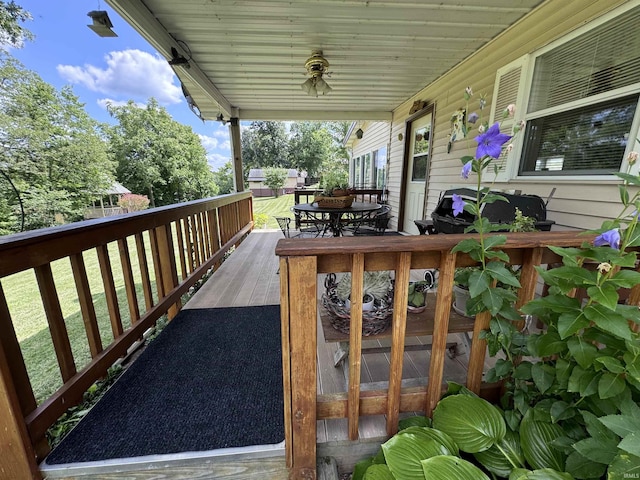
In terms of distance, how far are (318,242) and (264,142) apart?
27.4 metres

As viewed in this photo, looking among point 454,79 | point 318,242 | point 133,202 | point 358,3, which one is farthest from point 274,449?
point 133,202

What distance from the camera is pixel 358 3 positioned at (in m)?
2.33

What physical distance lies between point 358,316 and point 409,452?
476 mm

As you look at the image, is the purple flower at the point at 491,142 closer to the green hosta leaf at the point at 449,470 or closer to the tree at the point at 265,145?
the green hosta leaf at the point at 449,470

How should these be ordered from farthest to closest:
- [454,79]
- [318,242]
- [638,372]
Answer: [454,79], [318,242], [638,372]

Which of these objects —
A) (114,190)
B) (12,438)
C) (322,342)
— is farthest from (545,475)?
(114,190)

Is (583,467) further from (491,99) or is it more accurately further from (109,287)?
(491,99)

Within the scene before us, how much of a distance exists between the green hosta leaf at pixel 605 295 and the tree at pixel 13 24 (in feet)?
50.6

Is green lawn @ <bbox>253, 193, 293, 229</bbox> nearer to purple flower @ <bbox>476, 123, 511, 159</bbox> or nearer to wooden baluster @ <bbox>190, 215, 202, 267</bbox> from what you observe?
wooden baluster @ <bbox>190, 215, 202, 267</bbox>

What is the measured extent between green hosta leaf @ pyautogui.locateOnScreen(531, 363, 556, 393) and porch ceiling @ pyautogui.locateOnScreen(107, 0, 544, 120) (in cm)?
283

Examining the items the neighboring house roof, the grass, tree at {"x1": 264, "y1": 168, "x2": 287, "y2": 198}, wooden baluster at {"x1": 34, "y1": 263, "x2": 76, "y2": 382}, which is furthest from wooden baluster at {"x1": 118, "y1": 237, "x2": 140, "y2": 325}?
tree at {"x1": 264, "y1": 168, "x2": 287, "y2": 198}

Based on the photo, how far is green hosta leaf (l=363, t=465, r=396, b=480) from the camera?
0.98 metres

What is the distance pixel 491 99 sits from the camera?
306 cm

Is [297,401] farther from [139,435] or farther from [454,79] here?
[454,79]
